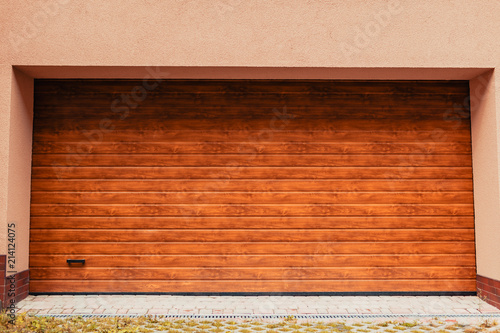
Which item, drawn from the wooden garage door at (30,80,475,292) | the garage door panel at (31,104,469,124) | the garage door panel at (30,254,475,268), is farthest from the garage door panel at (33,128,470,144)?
the garage door panel at (30,254,475,268)

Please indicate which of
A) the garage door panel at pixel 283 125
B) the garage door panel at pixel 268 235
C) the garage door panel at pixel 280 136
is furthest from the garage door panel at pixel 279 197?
the garage door panel at pixel 283 125

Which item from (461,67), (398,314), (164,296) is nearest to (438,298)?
(398,314)

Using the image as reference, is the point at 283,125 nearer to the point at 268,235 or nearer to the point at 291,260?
the point at 268,235

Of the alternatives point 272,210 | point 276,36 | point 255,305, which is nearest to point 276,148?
point 272,210

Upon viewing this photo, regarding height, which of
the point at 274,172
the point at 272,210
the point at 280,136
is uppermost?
the point at 280,136

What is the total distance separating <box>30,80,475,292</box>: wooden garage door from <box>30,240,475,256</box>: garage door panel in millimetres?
14

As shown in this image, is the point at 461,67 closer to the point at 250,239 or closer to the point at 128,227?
the point at 250,239

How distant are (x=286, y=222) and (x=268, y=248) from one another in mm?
441

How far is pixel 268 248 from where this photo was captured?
22.4 ft

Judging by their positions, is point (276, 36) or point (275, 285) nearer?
point (276, 36)

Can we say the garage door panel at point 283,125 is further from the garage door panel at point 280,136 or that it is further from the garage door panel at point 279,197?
the garage door panel at point 279,197

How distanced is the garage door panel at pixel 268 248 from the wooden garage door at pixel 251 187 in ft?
0.05

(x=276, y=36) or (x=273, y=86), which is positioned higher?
(x=276, y=36)

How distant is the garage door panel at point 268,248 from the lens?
Result: 6.78 meters
